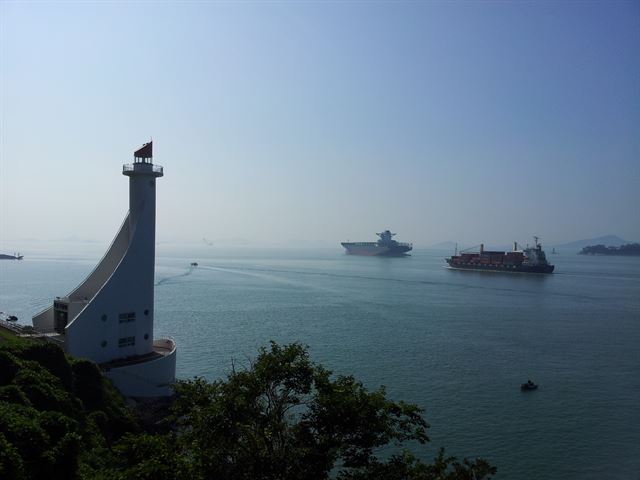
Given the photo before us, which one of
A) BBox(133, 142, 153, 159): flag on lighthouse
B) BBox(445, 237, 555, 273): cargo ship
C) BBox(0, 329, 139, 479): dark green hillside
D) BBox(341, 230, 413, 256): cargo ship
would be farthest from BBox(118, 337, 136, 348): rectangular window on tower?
BBox(341, 230, 413, 256): cargo ship

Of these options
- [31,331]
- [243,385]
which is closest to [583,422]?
[243,385]

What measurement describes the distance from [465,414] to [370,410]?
12.4 m

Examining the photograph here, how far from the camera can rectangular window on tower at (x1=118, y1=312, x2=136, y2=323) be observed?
62.4 feet

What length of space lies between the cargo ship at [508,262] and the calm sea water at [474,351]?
1128 inches

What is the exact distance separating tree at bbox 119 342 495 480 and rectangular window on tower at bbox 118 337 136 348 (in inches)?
432

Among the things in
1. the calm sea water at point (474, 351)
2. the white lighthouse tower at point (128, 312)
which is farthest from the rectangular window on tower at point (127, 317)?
the calm sea water at point (474, 351)

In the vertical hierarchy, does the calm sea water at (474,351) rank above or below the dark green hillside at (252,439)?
below

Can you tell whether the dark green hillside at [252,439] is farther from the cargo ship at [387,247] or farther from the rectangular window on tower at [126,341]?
the cargo ship at [387,247]

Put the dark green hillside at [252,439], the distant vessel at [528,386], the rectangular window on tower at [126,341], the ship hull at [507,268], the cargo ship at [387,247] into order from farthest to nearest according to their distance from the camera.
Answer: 1. the cargo ship at [387,247]
2. the ship hull at [507,268]
3. the distant vessel at [528,386]
4. the rectangular window on tower at [126,341]
5. the dark green hillside at [252,439]

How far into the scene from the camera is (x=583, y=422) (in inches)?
739

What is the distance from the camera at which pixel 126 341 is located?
19.2m

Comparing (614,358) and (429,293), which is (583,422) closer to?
(614,358)

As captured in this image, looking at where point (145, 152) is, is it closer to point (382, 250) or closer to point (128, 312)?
point (128, 312)

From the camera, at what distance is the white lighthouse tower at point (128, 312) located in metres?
17.9
